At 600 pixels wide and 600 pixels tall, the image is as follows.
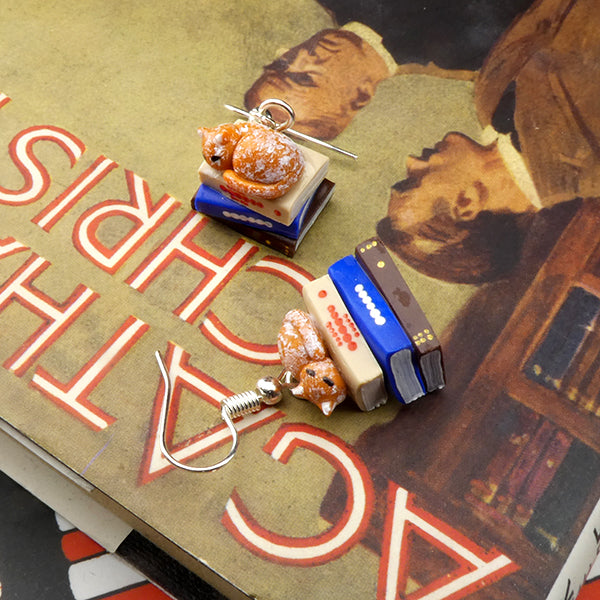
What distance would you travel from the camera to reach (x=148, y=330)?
1.24 metres

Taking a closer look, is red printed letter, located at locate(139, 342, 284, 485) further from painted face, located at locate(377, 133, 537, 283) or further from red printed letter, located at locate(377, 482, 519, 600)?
painted face, located at locate(377, 133, 537, 283)

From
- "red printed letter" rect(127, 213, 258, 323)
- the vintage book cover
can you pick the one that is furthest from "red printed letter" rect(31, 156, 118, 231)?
"red printed letter" rect(127, 213, 258, 323)

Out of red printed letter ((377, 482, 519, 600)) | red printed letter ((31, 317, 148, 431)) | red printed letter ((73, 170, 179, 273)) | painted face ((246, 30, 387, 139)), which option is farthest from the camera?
painted face ((246, 30, 387, 139))

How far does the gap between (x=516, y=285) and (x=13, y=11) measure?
130cm

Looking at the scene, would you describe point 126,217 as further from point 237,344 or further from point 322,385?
point 322,385

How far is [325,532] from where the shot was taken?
3.58ft

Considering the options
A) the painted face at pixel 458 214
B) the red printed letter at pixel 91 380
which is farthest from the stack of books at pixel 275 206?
the red printed letter at pixel 91 380

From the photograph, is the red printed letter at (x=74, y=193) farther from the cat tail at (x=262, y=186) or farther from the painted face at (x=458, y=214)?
the painted face at (x=458, y=214)

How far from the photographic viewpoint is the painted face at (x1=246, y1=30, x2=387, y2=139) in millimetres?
1472

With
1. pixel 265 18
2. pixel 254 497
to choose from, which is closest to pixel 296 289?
pixel 254 497

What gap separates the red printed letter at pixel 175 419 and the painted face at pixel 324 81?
58 centimetres

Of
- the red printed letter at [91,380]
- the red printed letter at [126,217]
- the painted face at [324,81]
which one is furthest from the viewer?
the painted face at [324,81]

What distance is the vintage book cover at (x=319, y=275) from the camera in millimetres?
1098

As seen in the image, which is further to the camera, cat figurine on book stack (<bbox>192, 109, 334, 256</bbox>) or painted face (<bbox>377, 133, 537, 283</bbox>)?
painted face (<bbox>377, 133, 537, 283</bbox>)
